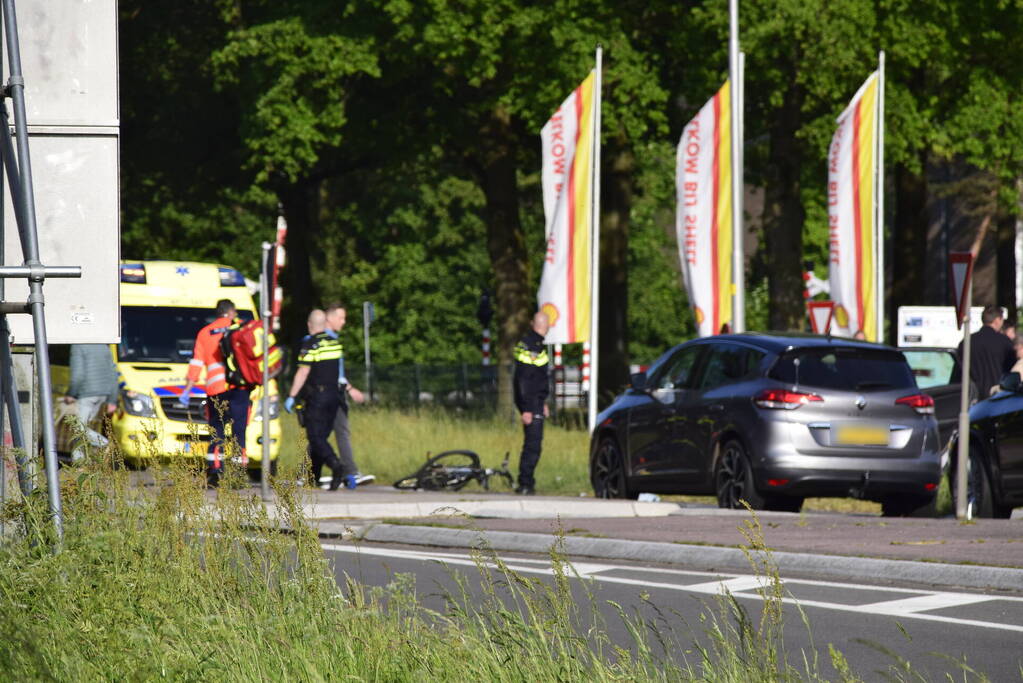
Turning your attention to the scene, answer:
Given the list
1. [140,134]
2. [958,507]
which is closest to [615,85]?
[140,134]

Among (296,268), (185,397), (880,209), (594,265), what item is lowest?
(185,397)

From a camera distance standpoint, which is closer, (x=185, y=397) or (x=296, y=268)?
(x=185, y=397)

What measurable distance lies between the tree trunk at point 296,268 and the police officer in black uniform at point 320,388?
18.1m

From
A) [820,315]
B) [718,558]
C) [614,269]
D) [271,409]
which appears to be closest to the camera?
[718,558]

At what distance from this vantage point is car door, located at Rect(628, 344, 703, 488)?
16125 millimetres

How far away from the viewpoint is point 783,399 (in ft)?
48.4

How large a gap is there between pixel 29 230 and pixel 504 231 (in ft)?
81.6

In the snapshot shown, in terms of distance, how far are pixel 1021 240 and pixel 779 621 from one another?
222 ft

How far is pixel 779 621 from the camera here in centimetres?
524

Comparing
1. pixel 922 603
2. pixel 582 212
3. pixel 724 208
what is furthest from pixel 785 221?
pixel 922 603

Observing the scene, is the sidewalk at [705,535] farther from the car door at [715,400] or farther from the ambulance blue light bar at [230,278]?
the ambulance blue light bar at [230,278]

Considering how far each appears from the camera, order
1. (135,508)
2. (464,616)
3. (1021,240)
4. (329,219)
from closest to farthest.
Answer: (464,616)
(135,508)
(329,219)
(1021,240)

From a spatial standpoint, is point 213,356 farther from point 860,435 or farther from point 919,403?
point 919,403

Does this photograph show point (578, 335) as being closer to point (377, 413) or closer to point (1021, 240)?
point (377, 413)
